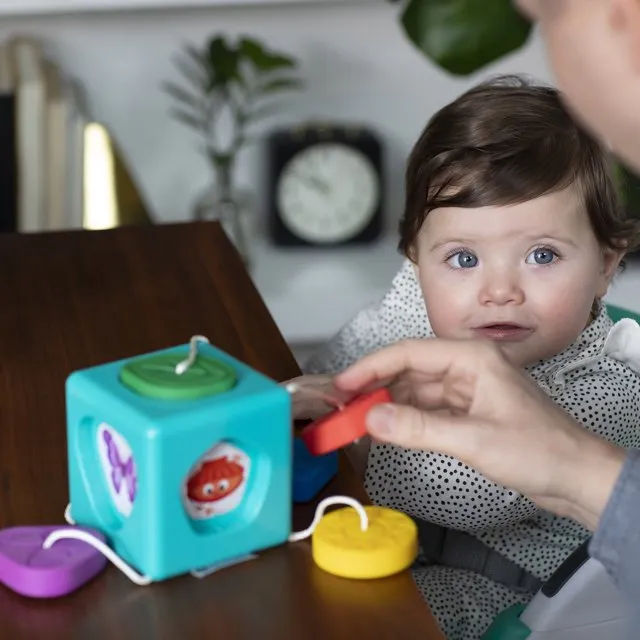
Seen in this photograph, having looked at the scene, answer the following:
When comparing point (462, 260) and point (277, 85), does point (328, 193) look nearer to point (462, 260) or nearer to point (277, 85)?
point (277, 85)

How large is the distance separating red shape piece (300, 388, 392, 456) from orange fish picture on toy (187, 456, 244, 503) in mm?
84

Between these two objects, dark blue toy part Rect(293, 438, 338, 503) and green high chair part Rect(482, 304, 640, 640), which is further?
green high chair part Rect(482, 304, 640, 640)

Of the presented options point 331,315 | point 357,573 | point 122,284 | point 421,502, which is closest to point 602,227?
point 421,502

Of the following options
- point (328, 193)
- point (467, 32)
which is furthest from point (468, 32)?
point (328, 193)

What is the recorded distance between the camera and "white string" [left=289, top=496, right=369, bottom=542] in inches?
33.6

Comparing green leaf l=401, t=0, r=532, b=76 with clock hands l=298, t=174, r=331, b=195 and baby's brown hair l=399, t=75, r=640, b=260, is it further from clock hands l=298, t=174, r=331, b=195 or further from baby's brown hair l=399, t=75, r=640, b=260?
clock hands l=298, t=174, r=331, b=195

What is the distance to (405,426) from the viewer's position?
0.88 m

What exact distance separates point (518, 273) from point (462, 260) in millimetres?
61

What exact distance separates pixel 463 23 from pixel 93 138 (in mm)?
821

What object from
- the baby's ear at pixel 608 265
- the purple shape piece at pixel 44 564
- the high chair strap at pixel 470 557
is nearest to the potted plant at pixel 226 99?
the baby's ear at pixel 608 265

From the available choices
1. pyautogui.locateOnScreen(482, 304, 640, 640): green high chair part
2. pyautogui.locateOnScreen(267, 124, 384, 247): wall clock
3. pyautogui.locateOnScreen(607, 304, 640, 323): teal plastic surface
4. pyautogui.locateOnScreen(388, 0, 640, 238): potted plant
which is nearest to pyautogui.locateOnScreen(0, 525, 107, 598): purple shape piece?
pyautogui.locateOnScreen(482, 304, 640, 640): green high chair part

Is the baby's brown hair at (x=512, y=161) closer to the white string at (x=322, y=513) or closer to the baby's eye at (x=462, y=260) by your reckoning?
the baby's eye at (x=462, y=260)

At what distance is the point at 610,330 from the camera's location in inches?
55.1

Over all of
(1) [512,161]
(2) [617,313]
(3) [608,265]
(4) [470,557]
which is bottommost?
(4) [470,557]
